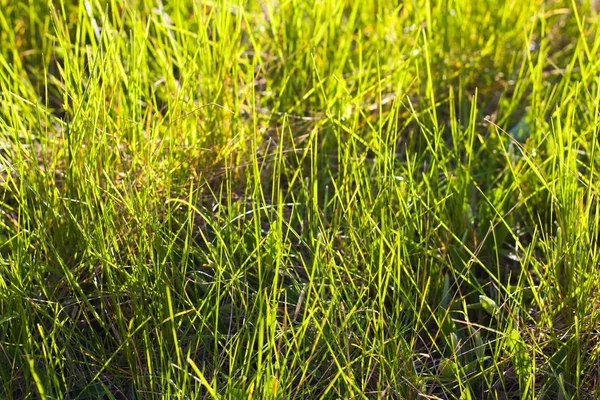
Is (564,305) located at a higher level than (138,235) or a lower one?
lower

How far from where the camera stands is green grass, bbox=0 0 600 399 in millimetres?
1160

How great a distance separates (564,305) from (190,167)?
2.40 feet

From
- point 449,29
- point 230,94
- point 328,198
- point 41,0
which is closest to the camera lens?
point 328,198

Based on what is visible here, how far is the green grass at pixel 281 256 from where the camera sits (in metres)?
1.16

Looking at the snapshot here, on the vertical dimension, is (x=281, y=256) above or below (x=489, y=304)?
above

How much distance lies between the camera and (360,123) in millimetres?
1726

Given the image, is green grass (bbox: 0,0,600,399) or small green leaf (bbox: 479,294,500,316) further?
small green leaf (bbox: 479,294,500,316)

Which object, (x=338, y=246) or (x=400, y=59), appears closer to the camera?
(x=338, y=246)

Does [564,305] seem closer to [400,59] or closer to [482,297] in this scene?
[482,297]

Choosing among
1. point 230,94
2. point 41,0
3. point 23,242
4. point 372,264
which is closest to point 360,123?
point 230,94

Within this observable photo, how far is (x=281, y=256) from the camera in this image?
1149 mm

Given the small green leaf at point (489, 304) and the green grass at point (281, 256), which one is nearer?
the green grass at point (281, 256)

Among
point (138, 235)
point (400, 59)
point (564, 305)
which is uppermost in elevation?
point (400, 59)

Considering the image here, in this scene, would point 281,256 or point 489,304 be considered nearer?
point 281,256
